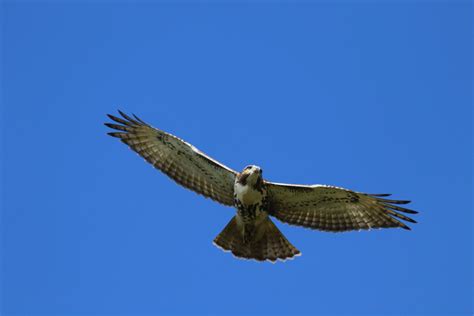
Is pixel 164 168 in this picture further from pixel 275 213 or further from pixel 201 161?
pixel 275 213

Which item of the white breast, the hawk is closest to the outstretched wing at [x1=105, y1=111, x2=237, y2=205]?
the hawk

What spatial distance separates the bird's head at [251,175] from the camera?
13.8 meters

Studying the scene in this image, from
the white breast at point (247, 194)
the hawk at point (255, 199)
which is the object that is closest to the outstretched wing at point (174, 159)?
the hawk at point (255, 199)

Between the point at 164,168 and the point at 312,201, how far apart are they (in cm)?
290

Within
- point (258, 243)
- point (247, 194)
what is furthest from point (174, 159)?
point (258, 243)

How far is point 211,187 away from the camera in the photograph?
48.9 feet

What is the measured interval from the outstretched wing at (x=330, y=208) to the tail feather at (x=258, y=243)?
39cm

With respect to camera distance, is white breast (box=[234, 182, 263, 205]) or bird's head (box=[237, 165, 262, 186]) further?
white breast (box=[234, 182, 263, 205])

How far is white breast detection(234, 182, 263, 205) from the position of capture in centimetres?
1393

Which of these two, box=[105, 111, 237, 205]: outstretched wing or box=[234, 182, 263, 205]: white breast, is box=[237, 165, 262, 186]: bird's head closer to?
box=[234, 182, 263, 205]: white breast

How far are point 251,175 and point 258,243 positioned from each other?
1.65m

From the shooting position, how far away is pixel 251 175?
13805 mm

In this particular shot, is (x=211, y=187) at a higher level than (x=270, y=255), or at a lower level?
higher

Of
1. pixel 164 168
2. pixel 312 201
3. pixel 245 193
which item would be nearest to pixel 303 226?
pixel 312 201
